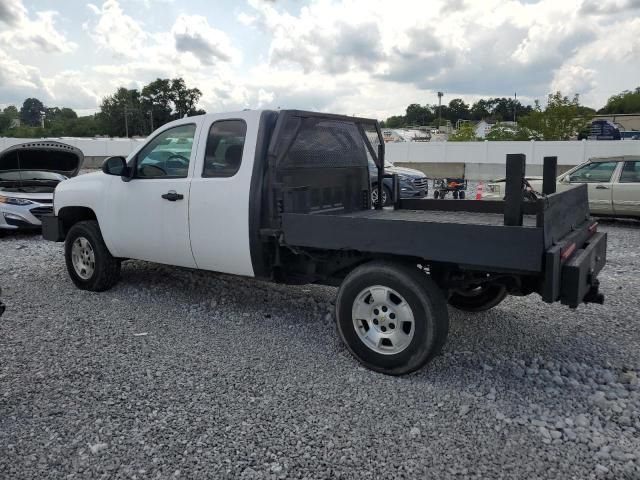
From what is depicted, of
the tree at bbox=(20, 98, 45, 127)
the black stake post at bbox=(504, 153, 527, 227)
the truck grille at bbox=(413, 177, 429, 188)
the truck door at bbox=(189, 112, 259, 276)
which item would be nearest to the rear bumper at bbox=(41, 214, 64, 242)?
the truck door at bbox=(189, 112, 259, 276)

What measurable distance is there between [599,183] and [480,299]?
24.5ft

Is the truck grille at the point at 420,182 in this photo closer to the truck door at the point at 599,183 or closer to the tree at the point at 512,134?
the truck door at the point at 599,183

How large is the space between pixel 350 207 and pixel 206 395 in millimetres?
2533

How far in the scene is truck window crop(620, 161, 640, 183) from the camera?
1100cm

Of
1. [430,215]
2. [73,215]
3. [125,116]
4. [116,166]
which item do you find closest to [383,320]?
[430,215]

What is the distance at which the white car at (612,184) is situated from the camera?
36.1 ft

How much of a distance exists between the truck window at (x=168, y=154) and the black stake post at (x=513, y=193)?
9.95 feet

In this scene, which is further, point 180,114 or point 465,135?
point 180,114

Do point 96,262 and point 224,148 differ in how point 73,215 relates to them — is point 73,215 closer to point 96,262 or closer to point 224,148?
point 96,262

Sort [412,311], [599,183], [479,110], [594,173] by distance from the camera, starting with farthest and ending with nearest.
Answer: [479,110] < [594,173] < [599,183] < [412,311]

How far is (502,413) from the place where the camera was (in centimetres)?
353

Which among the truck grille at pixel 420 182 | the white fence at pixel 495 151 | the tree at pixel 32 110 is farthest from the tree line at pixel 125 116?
the truck grille at pixel 420 182

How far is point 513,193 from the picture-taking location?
363 cm

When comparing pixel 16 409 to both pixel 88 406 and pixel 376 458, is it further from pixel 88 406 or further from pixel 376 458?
pixel 376 458
